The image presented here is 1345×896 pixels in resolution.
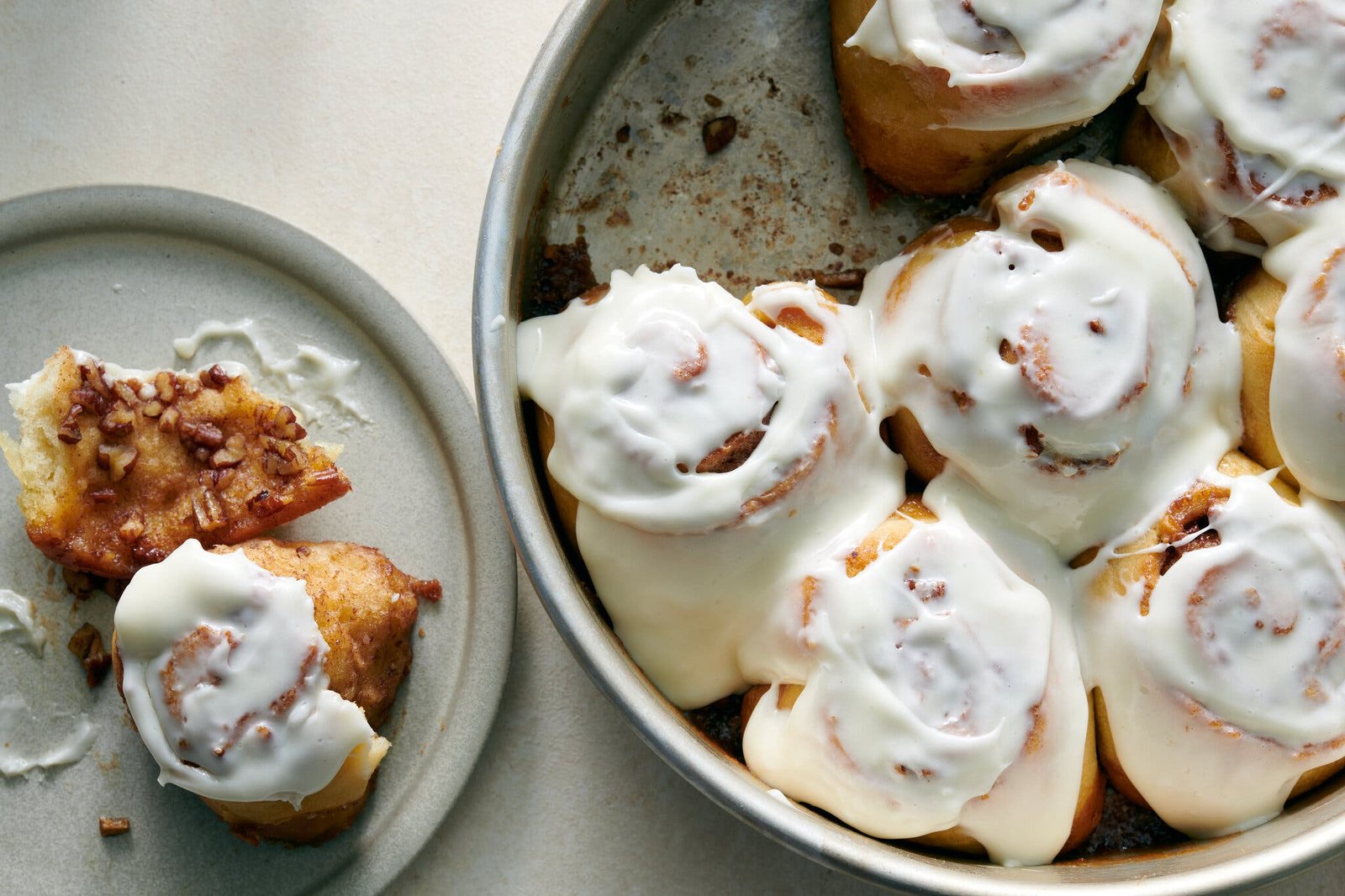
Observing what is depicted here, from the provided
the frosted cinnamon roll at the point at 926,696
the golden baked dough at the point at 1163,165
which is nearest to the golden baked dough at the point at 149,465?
the frosted cinnamon roll at the point at 926,696

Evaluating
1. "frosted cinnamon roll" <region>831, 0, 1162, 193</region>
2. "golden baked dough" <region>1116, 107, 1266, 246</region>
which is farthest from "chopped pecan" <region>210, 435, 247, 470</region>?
"golden baked dough" <region>1116, 107, 1266, 246</region>

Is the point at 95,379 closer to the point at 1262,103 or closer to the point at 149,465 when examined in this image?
the point at 149,465

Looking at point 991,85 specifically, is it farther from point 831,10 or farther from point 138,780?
point 138,780

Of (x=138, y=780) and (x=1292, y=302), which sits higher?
(x=1292, y=302)

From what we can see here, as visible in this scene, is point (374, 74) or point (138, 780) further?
point (374, 74)

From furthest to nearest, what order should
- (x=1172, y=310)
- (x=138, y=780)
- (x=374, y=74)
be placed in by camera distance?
(x=374, y=74) → (x=138, y=780) → (x=1172, y=310)

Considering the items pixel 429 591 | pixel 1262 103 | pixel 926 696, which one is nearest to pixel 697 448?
pixel 926 696

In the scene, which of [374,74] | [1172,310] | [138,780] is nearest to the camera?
[1172,310]

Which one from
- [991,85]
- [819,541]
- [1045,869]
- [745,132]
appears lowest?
[1045,869]

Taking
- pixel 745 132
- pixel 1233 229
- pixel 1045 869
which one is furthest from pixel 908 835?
pixel 745 132
